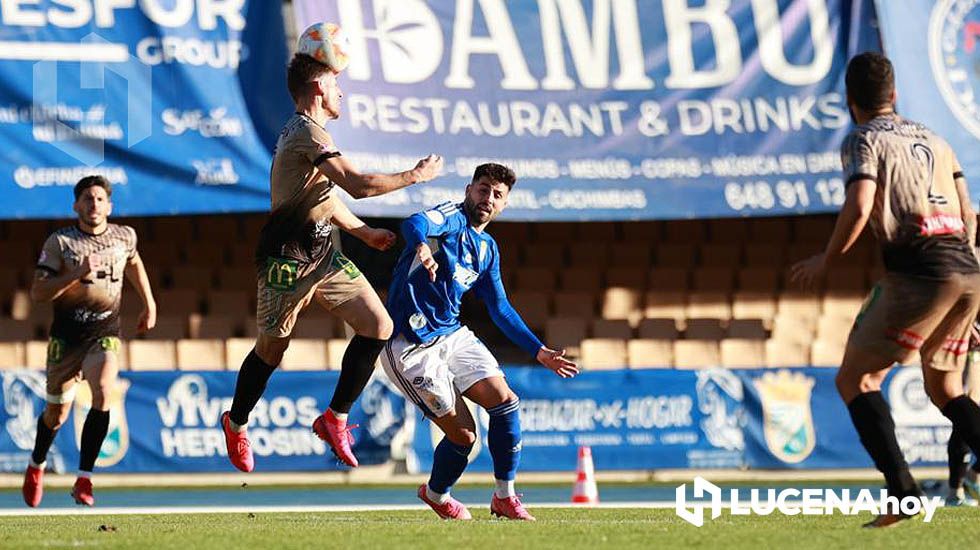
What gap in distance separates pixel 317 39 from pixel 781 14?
35.3 feet

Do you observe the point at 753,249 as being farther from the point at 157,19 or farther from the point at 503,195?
the point at 503,195

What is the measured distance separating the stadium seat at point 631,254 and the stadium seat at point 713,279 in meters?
0.74

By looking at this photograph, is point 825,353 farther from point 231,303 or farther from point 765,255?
point 231,303

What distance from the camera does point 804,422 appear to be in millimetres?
16438

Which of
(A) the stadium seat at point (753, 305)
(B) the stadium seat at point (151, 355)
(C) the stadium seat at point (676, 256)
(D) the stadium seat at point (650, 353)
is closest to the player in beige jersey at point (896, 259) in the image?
(D) the stadium seat at point (650, 353)

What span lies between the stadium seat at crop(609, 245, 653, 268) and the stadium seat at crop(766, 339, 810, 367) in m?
3.05

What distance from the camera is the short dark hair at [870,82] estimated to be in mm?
7242

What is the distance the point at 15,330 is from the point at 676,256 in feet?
28.5

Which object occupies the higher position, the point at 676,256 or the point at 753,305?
the point at 676,256

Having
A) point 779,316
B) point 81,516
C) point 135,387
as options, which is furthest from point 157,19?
point 779,316

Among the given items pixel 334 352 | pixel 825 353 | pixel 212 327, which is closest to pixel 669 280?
pixel 825 353

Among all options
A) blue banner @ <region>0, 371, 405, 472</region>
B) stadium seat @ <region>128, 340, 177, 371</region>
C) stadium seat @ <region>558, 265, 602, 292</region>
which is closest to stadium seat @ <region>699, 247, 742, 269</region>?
stadium seat @ <region>558, 265, 602, 292</region>

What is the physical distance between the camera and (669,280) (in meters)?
20.6

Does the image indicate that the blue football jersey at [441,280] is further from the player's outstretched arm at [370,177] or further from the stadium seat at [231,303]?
the stadium seat at [231,303]
